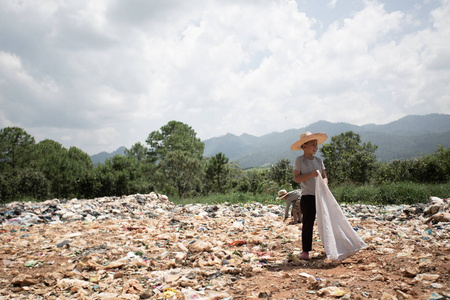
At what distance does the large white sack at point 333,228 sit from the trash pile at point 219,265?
0.19 metres

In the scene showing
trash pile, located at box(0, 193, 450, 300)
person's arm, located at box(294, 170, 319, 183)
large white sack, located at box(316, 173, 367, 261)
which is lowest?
trash pile, located at box(0, 193, 450, 300)

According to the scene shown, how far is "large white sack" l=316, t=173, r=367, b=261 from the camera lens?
3693mm

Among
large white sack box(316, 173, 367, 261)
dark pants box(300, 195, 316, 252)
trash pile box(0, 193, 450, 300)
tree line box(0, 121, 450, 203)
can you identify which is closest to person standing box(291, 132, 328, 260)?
dark pants box(300, 195, 316, 252)

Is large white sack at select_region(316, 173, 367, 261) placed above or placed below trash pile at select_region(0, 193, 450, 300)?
above

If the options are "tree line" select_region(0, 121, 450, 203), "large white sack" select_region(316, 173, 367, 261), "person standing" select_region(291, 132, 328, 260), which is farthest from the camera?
"tree line" select_region(0, 121, 450, 203)

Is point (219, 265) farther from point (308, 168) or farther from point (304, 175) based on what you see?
point (308, 168)

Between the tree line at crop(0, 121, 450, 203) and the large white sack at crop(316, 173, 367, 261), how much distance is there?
1284 cm

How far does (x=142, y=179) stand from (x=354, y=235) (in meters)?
22.5

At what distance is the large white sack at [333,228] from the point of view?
145 inches

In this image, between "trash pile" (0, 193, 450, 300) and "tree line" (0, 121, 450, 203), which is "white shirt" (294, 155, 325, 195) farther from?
"tree line" (0, 121, 450, 203)

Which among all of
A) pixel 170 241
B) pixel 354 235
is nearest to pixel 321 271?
pixel 354 235

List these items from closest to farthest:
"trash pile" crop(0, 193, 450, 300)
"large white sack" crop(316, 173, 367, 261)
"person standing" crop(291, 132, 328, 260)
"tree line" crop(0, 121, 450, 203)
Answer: "trash pile" crop(0, 193, 450, 300)
"large white sack" crop(316, 173, 367, 261)
"person standing" crop(291, 132, 328, 260)
"tree line" crop(0, 121, 450, 203)

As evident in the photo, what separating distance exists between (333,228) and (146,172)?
2952 centimetres

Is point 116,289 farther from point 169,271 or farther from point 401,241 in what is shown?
point 401,241
